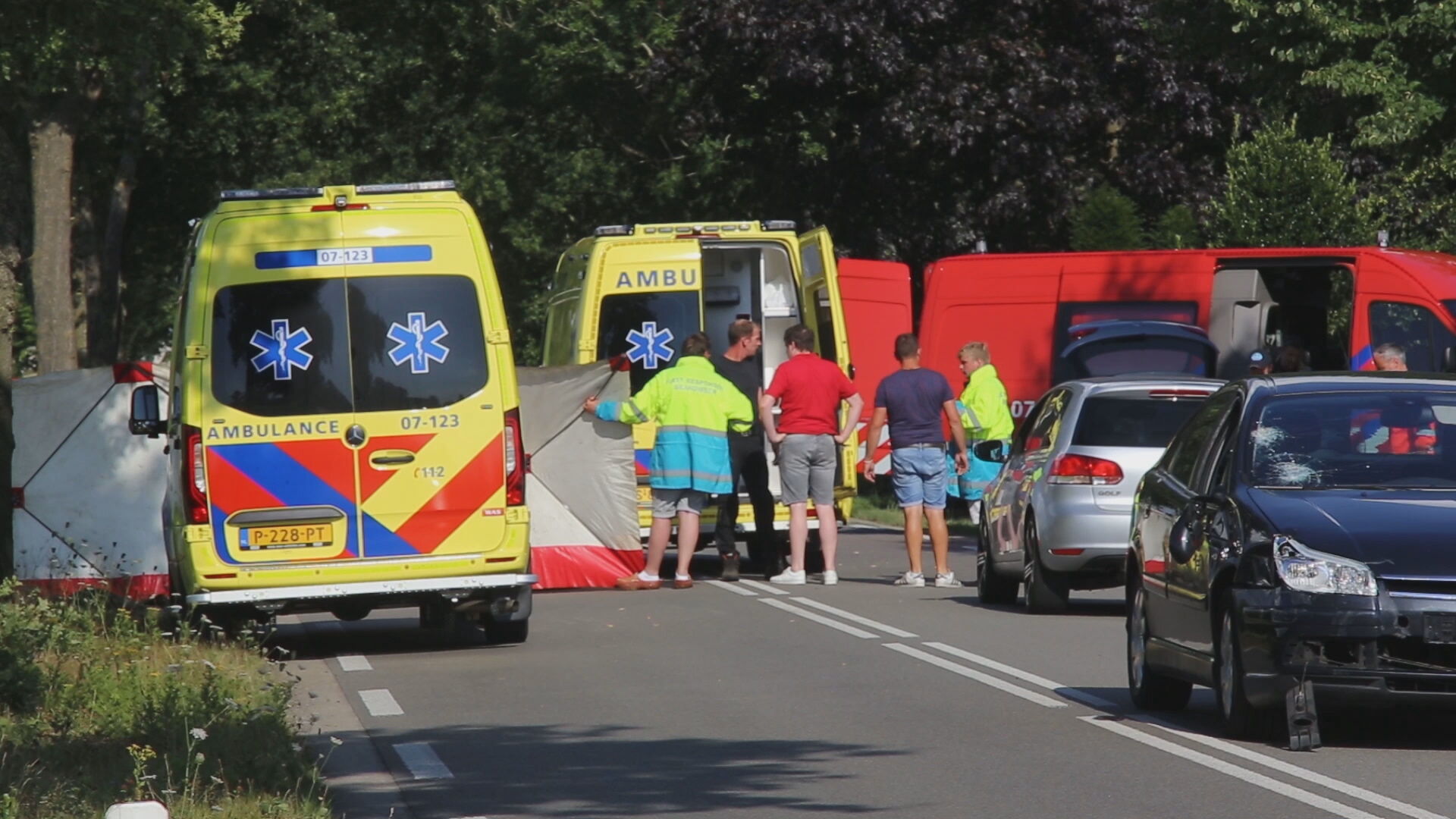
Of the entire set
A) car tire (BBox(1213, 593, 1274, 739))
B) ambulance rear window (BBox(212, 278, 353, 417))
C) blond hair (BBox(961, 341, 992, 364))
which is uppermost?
ambulance rear window (BBox(212, 278, 353, 417))

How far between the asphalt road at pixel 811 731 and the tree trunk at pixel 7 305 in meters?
1.99

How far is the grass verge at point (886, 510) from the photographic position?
25.3 m

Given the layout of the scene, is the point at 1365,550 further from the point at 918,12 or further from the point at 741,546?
the point at 918,12

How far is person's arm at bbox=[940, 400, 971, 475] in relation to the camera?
17.7m

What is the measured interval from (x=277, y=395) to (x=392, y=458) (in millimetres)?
714

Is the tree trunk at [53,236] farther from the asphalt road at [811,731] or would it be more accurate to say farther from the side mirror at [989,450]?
the side mirror at [989,450]

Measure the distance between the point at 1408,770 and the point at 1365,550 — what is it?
786 millimetres

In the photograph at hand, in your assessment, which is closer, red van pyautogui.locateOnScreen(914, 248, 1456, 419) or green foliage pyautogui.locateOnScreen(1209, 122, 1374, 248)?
red van pyautogui.locateOnScreen(914, 248, 1456, 419)

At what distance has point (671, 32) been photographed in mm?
37688

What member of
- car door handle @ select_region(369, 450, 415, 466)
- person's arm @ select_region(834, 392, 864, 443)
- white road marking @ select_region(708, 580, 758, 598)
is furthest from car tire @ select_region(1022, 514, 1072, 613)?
car door handle @ select_region(369, 450, 415, 466)

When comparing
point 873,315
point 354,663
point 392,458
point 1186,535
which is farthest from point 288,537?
point 873,315

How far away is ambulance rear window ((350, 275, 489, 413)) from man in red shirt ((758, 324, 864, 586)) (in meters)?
4.85

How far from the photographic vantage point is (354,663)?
12961mm

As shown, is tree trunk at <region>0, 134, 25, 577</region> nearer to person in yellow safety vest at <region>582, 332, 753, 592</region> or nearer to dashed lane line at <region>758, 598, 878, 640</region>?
person in yellow safety vest at <region>582, 332, 753, 592</region>
